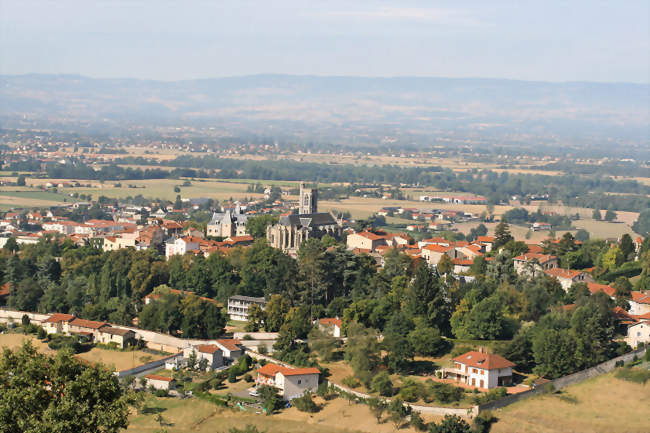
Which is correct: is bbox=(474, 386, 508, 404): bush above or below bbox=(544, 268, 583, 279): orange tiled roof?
below

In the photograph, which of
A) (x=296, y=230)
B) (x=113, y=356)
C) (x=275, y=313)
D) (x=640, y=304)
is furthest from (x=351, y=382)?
(x=296, y=230)

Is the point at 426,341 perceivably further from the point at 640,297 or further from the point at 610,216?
the point at 610,216

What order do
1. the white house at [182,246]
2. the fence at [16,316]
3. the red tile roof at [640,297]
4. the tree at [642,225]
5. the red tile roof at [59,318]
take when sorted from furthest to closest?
the tree at [642,225]
the white house at [182,246]
the fence at [16,316]
the red tile roof at [59,318]
the red tile roof at [640,297]

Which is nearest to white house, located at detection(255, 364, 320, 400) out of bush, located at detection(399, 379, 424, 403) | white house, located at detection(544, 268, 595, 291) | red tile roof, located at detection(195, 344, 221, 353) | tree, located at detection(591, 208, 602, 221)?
red tile roof, located at detection(195, 344, 221, 353)

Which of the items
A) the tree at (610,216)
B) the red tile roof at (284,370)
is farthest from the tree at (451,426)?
the tree at (610,216)

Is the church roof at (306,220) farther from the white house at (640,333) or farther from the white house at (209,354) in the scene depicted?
the white house at (640,333)

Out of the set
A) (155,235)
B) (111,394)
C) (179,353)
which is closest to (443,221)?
(155,235)

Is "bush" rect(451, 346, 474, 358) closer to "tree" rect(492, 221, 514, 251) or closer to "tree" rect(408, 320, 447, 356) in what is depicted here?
"tree" rect(408, 320, 447, 356)
